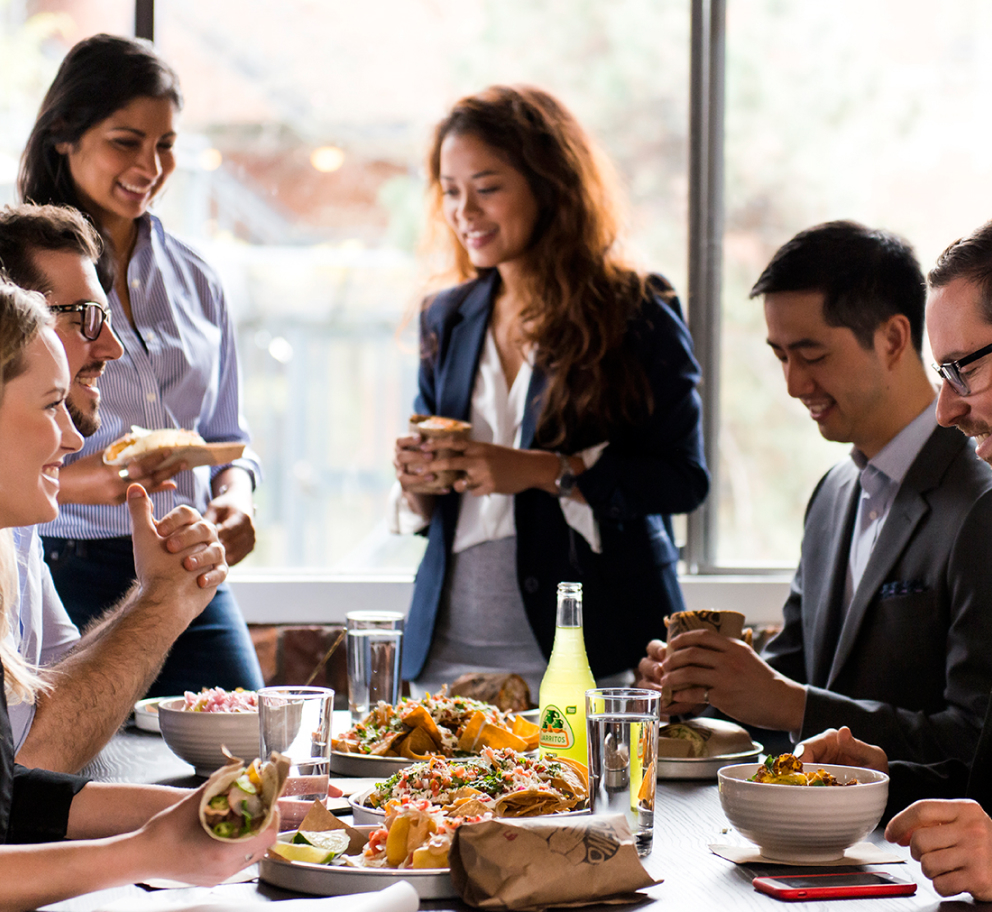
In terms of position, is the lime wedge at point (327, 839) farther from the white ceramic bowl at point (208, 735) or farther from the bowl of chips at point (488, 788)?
the white ceramic bowl at point (208, 735)

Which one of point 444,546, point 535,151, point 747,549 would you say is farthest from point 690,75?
point 444,546

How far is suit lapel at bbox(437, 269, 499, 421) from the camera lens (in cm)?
265

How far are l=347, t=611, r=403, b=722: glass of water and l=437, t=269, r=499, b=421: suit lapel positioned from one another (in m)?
0.95

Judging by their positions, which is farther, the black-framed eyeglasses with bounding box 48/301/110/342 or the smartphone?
the black-framed eyeglasses with bounding box 48/301/110/342

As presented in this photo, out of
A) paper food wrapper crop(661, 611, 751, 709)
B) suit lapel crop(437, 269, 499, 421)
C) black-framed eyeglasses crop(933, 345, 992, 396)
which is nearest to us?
black-framed eyeglasses crop(933, 345, 992, 396)

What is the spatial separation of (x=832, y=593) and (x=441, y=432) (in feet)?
2.76

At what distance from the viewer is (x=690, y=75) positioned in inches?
131

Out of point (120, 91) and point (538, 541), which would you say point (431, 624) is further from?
point (120, 91)

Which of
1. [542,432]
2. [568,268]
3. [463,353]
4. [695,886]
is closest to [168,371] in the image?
[463,353]

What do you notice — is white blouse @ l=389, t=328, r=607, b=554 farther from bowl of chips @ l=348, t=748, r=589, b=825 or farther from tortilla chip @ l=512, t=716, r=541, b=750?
bowl of chips @ l=348, t=748, r=589, b=825

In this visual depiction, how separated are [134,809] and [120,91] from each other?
1591 millimetres

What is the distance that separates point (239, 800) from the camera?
0.93 meters

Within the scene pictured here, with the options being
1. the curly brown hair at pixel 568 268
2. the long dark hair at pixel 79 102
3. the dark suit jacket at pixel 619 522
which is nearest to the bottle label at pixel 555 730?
the dark suit jacket at pixel 619 522

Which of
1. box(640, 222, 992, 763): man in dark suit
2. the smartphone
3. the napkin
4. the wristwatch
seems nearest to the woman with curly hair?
the wristwatch
